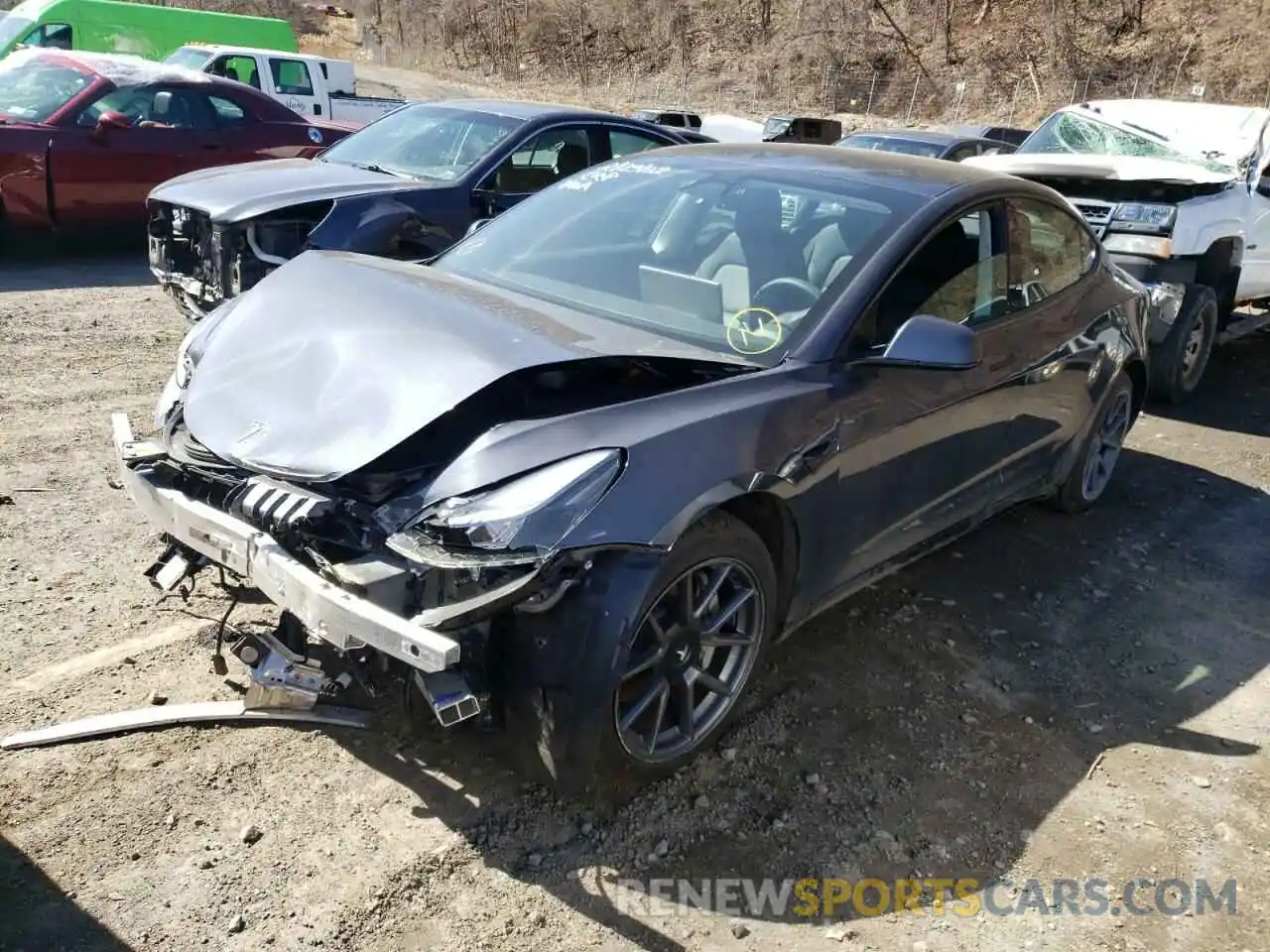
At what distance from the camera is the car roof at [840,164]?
388 centimetres

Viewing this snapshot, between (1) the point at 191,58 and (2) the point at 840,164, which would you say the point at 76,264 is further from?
(2) the point at 840,164

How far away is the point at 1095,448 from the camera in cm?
529

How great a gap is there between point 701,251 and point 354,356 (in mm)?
1341

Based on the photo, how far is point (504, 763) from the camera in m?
2.97

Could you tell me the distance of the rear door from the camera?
8.98 metres

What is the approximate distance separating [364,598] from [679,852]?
1108mm

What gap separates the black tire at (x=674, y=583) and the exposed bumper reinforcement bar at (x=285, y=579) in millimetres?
579

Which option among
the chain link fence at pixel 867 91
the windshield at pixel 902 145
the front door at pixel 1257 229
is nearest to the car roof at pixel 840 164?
the front door at pixel 1257 229

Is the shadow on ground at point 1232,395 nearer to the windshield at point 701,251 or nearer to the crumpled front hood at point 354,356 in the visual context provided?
the windshield at point 701,251

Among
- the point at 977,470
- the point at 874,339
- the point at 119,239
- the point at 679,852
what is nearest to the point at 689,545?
the point at 679,852

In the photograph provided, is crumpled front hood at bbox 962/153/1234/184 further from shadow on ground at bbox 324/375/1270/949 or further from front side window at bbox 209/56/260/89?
front side window at bbox 209/56/260/89

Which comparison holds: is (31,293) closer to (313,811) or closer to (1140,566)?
(313,811)

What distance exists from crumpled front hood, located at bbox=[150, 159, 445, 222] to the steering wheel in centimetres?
400

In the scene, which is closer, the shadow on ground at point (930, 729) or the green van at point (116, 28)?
the shadow on ground at point (930, 729)
